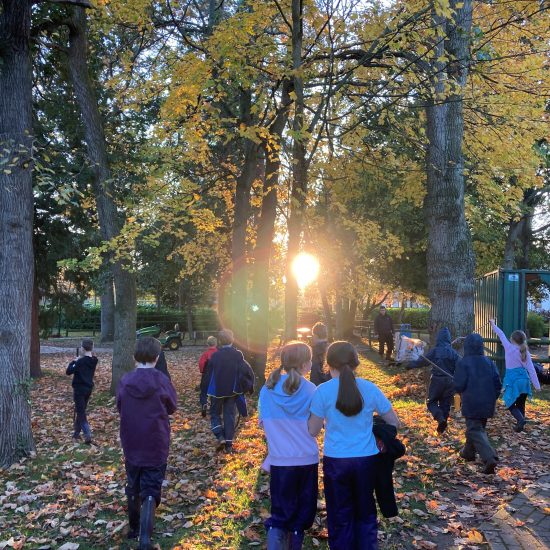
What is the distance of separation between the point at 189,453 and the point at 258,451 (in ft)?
3.39

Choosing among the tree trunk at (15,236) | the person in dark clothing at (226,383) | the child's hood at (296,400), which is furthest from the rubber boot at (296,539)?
the tree trunk at (15,236)

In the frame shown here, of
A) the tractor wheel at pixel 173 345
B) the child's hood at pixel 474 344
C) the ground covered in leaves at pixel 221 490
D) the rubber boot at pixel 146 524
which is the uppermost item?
the child's hood at pixel 474 344

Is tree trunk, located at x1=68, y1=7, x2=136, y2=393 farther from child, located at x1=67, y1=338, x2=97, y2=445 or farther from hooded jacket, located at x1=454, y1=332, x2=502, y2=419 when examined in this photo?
hooded jacket, located at x1=454, y1=332, x2=502, y2=419

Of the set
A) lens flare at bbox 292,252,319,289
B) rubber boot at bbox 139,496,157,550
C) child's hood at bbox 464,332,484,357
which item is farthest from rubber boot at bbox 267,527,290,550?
lens flare at bbox 292,252,319,289

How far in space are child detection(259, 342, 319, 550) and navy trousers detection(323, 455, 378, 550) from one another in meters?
0.27

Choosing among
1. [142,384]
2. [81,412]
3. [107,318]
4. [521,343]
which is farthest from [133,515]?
[107,318]

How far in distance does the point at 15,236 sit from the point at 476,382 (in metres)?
6.25

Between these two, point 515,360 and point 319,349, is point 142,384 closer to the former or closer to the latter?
point 319,349

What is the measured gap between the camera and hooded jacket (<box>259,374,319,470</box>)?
411 centimetres

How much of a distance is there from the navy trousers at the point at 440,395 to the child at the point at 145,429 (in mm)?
4504

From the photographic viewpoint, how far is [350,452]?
3.87m

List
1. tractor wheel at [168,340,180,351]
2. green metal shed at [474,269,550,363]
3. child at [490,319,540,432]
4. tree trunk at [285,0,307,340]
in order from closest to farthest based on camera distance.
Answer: child at [490,319,540,432] → tree trunk at [285,0,307,340] → green metal shed at [474,269,550,363] → tractor wheel at [168,340,180,351]

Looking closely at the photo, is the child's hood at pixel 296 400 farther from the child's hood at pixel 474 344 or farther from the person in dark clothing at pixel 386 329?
the person in dark clothing at pixel 386 329

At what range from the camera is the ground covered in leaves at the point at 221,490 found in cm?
500
